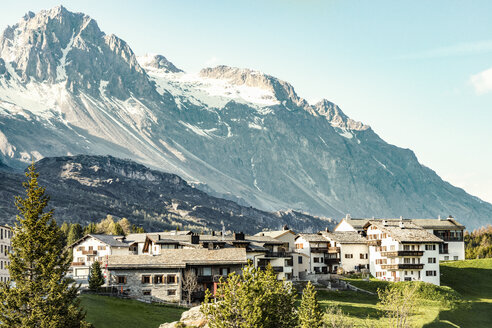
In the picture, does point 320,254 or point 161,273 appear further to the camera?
point 320,254

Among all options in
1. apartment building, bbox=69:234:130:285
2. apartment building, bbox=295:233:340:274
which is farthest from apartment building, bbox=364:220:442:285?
apartment building, bbox=69:234:130:285

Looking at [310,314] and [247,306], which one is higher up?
[247,306]

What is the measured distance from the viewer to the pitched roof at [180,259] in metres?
105

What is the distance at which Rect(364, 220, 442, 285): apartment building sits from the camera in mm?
132500

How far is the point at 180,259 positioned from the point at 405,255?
5009cm

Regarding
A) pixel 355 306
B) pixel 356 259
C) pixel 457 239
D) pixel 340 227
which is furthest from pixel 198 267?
pixel 457 239

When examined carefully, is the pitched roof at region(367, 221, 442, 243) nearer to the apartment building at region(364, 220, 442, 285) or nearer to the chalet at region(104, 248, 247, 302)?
the apartment building at region(364, 220, 442, 285)

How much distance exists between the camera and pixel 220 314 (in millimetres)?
54906

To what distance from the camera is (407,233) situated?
137625 mm

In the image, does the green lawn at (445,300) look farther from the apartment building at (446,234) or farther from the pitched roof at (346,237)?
the pitched roof at (346,237)

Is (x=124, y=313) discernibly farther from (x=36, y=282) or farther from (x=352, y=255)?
(x=352, y=255)

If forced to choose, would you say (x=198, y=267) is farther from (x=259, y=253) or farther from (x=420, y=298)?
(x=420, y=298)

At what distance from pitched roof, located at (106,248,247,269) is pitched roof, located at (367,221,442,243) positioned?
39588 mm

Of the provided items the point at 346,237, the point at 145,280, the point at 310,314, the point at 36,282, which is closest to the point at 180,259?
the point at 145,280
